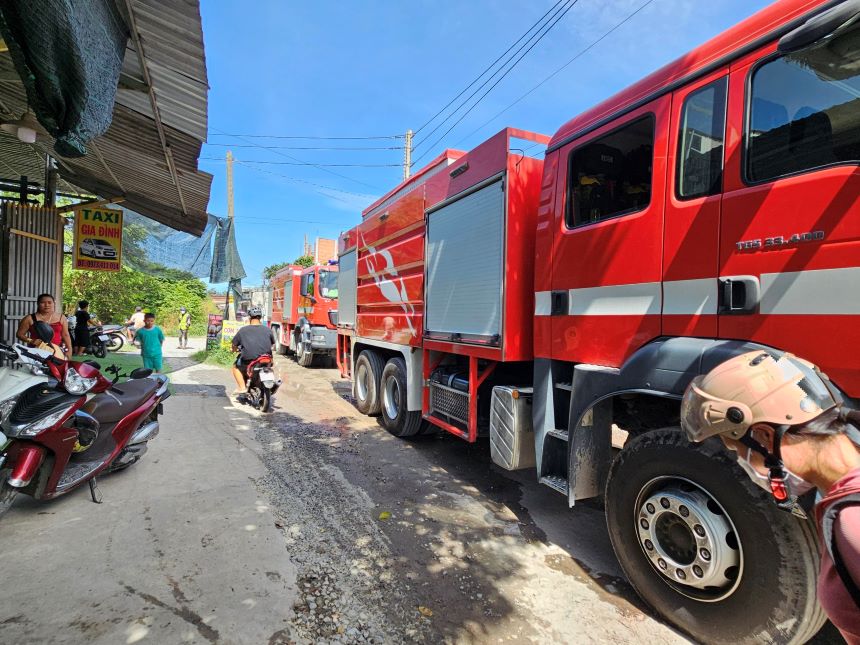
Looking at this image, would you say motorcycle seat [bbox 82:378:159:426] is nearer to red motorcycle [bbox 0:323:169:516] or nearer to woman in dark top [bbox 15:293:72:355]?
red motorcycle [bbox 0:323:169:516]

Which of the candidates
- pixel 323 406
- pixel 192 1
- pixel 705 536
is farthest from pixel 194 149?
pixel 705 536

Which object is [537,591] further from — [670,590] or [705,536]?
[705,536]

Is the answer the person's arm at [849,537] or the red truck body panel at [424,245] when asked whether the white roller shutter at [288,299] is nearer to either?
the red truck body panel at [424,245]

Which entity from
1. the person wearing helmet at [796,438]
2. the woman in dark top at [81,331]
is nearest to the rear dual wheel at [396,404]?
the person wearing helmet at [796,438]

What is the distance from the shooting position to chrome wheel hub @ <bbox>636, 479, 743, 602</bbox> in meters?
2.05

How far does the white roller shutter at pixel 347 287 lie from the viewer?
7.52 m

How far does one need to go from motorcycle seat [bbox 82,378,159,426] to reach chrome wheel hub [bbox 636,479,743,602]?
395 centimetres

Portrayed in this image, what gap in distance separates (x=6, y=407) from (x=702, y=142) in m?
4.38

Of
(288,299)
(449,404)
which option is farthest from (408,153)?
(449,404)

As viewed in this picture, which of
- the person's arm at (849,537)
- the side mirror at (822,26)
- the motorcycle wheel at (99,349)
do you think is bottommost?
the motorcycle wheel at (99,349)

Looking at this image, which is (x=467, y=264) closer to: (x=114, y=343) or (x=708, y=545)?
(x=708, y=545)

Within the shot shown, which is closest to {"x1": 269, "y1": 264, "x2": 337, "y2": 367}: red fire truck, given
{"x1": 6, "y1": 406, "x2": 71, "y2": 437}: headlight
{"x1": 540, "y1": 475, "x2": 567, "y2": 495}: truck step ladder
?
{"x1": 6, "y1": 406, "x2": 71, "y2": 437}: headlight

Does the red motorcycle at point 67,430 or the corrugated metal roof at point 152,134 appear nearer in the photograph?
the red motorcycle at point 67,430

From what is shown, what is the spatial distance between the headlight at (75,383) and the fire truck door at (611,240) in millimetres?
3469
